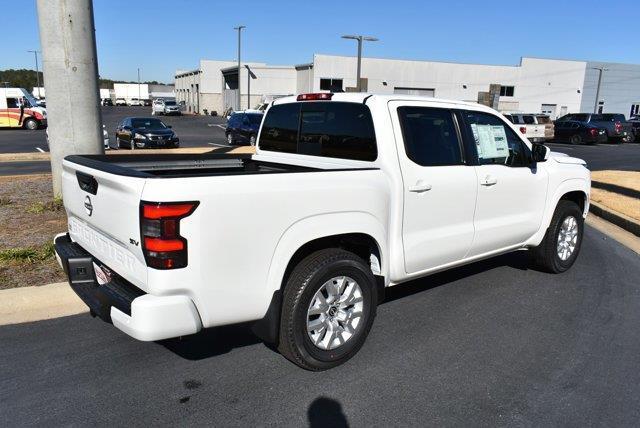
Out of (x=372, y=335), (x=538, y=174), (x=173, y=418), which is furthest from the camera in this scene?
(x=538, y=174)

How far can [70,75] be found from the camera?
676 cm

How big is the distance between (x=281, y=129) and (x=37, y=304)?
2653 mm

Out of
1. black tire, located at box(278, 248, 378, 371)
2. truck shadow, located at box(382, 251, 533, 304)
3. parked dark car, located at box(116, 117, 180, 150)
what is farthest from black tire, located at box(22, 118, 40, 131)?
black tire, located at box(278, 248, 378, 371)

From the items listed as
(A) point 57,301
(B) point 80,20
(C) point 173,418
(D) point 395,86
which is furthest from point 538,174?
(D) point 395,86

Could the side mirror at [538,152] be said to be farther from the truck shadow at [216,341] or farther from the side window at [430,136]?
the truck shadow at [216,341]

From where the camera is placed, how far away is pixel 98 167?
10.5 ft

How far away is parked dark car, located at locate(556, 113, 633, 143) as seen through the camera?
99.3ft

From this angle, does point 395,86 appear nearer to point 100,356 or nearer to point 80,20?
point 80,20

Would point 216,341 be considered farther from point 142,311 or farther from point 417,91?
point 417,91

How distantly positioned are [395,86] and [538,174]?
51737 mm

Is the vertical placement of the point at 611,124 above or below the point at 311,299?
above

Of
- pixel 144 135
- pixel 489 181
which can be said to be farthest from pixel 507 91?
pixel 489 181

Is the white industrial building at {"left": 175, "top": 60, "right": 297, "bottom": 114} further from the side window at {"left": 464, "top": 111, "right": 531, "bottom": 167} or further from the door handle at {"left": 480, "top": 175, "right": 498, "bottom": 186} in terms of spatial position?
the door handle at {"left": 480, "top": 175, "right": 498, "bottom": 186}

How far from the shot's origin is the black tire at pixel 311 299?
3.24 metres
